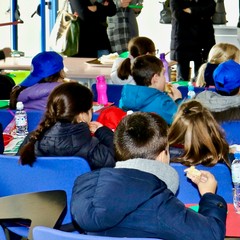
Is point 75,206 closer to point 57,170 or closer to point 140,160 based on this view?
point 140,160

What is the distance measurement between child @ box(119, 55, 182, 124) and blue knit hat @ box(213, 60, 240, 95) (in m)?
A: 0.35

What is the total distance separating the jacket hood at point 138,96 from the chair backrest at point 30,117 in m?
0.61

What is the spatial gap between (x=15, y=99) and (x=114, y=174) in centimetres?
246

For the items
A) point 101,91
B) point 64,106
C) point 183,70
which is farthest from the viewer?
point 183,70

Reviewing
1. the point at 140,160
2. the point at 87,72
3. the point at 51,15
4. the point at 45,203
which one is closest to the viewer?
the point at 140,160

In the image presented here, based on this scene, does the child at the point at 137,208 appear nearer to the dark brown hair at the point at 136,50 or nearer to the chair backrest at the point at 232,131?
the chair backrest at the point at 232,131

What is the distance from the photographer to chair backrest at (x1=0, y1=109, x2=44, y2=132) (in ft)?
13.4

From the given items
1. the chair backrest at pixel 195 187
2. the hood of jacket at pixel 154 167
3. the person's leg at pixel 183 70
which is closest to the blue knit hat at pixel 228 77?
the chair backrest at pixel 195 187

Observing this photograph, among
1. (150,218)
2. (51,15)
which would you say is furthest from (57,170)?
(51,15)

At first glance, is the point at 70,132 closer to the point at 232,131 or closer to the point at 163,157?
the point at 163,157

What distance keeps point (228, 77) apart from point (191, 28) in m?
3.04

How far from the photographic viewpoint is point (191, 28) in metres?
7.05

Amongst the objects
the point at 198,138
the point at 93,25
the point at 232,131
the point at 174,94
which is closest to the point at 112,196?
the point at 198,138

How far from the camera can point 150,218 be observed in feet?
6.76
